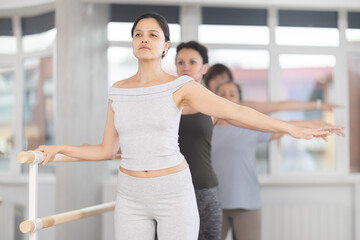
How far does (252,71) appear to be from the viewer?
3.91 m

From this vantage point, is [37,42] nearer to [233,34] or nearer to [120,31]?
[120,31]

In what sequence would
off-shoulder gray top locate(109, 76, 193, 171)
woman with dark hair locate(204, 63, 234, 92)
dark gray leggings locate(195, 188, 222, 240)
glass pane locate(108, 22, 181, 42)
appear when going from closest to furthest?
off-shoulder gray top locate(109, 76, 193, 171)
dark gray leggings locate(195, 188, 222, 240)
woman with dark hair locate(204, 63, 234, 92)
glass pane locate(108, 22, 181, 42)

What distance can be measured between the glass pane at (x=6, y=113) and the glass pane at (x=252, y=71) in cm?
160

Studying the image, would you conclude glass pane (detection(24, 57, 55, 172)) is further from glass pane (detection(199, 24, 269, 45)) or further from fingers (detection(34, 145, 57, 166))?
fingers (detection(34, 145, 57, 166))

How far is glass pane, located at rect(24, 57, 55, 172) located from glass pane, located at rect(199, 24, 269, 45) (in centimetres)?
125

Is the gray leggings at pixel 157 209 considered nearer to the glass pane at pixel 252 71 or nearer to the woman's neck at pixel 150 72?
the woman's neck at pixel 150 72

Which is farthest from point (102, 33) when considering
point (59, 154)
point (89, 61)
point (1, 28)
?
point (59, 154)

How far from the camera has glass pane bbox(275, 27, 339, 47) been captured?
397 centimetres

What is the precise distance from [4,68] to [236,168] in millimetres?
2069

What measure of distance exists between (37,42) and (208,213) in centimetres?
231

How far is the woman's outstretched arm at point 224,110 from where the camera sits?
1.55 metres

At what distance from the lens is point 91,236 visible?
11.4 ft

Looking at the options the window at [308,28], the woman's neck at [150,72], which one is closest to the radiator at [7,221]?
the woman's neck at [150,72]

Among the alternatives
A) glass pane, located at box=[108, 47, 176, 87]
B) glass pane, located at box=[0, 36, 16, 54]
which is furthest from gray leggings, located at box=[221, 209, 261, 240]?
glass pane, located at box=[0, 36, 16, 54]
